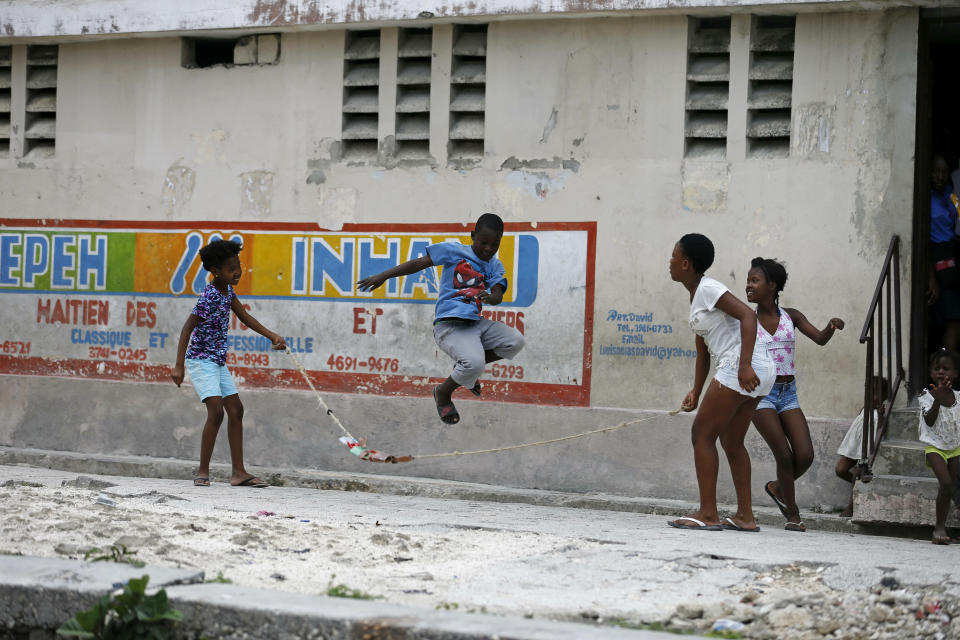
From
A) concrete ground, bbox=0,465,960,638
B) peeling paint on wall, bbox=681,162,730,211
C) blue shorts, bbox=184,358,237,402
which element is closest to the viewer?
concrete ground, bbox=0,465,960,638

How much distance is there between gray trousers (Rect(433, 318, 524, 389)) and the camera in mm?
7828

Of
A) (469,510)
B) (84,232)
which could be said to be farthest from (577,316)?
(84,232)

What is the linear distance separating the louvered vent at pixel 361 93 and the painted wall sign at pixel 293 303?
2.27ft

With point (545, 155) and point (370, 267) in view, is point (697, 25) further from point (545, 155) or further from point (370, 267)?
point (370, 267)

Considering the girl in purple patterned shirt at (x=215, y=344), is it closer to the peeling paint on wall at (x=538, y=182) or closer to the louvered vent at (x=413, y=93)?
the louvered vent at (x=413, y=93)

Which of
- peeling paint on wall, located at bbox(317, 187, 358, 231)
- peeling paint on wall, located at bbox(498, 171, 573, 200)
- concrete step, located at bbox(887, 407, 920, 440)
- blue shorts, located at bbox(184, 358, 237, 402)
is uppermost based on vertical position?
peeling paint on wall, located at bbox(498, 171, 573, 200)

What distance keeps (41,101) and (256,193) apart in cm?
228

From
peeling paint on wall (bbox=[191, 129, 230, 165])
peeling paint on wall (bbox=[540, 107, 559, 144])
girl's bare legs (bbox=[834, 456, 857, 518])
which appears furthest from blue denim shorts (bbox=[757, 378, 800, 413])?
peeling paint on wall (bbox=[191, 129, 230, 165])

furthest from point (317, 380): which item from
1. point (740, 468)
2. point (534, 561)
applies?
point (534, 561)

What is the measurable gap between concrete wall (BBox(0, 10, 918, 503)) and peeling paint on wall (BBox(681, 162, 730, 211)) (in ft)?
0.04

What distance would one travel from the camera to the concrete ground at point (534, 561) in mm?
5016

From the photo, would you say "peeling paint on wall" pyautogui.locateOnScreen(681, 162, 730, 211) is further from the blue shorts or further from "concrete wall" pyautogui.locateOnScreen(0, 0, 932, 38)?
the blue shorts

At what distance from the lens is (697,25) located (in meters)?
9.18

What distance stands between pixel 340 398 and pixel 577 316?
199cm
